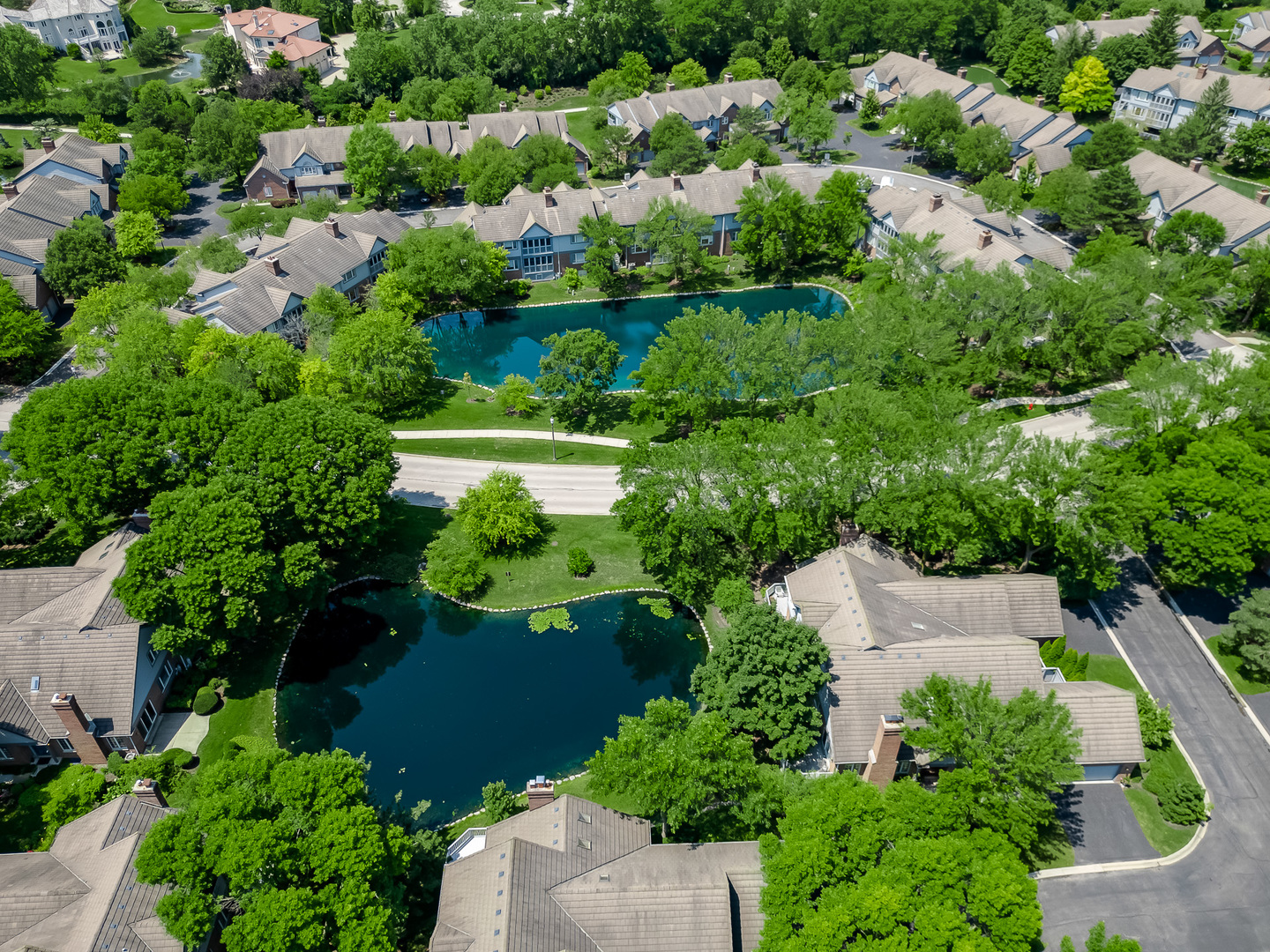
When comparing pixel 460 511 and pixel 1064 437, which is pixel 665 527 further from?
Result: pixel 1064 437

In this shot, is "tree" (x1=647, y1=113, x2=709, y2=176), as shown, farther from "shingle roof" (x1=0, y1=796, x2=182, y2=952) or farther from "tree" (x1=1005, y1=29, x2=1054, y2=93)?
"shingle roof" (x1=0, y1=796, x2=182, y2=952)

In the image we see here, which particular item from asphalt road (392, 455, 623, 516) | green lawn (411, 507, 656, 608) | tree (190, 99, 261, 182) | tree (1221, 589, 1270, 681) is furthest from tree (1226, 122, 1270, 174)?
tree (190, 99, 261, 182)

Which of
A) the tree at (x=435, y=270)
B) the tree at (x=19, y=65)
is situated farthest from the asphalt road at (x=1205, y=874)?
the tree at (x=19, y=65)

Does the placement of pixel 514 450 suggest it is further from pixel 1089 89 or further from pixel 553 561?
pixel 1089 89

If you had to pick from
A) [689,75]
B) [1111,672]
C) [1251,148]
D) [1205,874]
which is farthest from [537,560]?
[1251,148]

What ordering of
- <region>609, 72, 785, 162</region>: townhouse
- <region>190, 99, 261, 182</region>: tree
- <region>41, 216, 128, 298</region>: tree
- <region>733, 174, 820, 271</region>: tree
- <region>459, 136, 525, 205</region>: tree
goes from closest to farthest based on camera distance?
<region>41, 216, 128, 298</region>: tree
<region>733, 174, 820, 271</region>: tree
<region>459, 136, 525, 205</region>: tree
<region>190, 99, 261, 182</region>: tree
<region>609, 72, 785, 162</region>: townhouse

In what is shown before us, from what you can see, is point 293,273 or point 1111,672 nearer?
point 1111,672
